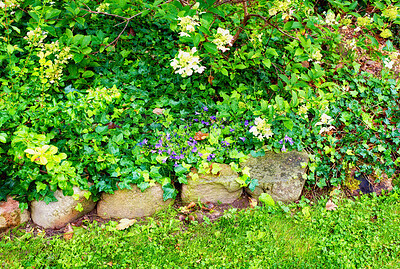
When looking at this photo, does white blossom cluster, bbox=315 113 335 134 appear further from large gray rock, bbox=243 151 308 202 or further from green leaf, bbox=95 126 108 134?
green leaf, bbox=95 126 108 134

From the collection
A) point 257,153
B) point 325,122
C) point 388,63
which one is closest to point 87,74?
point 257,153

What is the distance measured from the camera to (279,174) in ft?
9.94

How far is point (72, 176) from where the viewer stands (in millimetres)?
2512

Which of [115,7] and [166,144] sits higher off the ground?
[115,7]

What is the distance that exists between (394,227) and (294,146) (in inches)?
46.7

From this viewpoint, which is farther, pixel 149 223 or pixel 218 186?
pixel 218 186

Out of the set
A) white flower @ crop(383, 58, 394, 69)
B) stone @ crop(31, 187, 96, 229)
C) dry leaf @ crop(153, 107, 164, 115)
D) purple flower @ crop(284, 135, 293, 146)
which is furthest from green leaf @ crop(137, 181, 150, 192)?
white flower @ crop(383, 58, 394, 69)

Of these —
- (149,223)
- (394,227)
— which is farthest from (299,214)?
(149,223)

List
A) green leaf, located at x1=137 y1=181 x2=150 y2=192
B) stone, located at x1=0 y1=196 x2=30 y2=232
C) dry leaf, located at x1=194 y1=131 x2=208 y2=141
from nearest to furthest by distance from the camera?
stone, located at x1=0 y1=196 x2=30 y2=232, green leaf, located at x1=137 y1=181 x2=150 y2=192, dry leaf, located at x1=194 y1=131 x2=208 y2=141

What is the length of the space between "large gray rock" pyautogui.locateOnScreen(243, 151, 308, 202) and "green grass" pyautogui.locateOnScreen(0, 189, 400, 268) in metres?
0.18

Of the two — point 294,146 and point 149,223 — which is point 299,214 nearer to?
point 294,146

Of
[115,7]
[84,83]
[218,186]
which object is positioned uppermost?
[115,7]

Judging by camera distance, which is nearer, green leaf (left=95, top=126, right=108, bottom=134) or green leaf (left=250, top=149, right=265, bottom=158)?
green leaf (left=95, top=126, right=108, bottom=134)

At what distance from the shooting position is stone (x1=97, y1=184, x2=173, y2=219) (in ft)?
9.10
